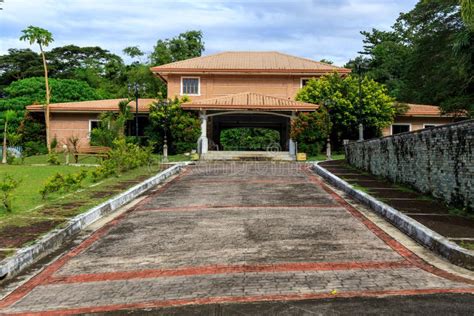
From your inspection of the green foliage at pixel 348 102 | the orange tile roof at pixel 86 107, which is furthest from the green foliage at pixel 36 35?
the green foliage at pixel 348 102

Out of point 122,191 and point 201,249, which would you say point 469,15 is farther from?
point 122,191

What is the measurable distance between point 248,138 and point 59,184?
35.2 meters

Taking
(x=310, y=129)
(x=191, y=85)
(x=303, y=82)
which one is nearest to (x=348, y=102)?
(x=310, y=129)

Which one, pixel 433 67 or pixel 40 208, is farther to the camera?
pixel 433 67

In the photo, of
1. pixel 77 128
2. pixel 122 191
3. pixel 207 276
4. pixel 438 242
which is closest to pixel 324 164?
Answer: pixel 122 191

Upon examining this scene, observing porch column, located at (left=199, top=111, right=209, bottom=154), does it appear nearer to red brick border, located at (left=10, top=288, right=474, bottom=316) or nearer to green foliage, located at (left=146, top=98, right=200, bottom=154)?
green foliage, located at (left=146, top=98, right=200, bottom=154)

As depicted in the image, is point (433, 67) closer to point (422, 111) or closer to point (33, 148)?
point (422, 111)

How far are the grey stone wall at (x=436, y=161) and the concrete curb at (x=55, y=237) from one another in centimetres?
707

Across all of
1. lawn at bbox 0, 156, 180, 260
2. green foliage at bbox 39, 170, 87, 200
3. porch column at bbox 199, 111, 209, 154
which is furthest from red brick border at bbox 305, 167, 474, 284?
porch column at bbox 199, 111, 209, 154

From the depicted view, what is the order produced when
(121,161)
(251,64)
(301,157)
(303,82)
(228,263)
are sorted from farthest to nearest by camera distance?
(251,64) < (303,82) < (301,157) < (121,161) < (228,263)

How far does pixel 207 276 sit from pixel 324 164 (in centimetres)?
1555

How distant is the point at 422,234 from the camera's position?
267 inches

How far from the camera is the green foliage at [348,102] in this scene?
26.8 m

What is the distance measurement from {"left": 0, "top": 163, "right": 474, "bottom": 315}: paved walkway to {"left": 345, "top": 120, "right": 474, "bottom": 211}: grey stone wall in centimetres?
200
